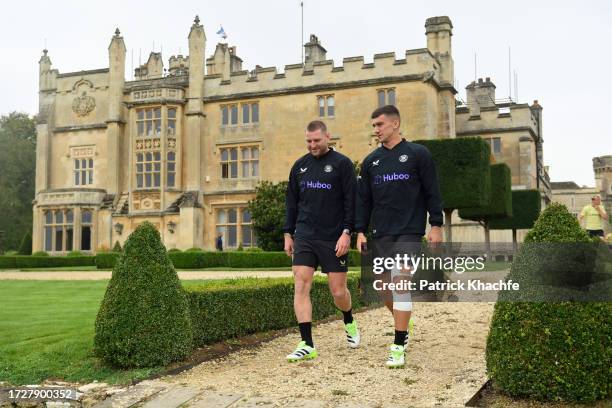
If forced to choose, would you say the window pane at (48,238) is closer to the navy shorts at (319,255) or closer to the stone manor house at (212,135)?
the stone manor house at (212,135)

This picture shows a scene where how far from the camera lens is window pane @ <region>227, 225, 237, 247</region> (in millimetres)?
32938

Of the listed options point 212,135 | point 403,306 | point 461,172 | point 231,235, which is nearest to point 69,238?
point 231,235

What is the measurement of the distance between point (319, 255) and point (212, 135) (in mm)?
28479

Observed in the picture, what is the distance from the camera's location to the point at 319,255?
236 inches

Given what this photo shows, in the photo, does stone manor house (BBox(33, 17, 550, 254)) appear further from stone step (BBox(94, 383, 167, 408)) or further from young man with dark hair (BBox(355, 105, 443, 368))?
stone step (BBox(94, 383, 167, 408))

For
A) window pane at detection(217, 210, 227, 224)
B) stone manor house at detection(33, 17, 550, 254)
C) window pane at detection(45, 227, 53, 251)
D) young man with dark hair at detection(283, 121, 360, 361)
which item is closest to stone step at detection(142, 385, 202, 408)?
young man with dark hair at detection(283, 121, 360, 361)

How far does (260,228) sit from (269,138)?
6.42 metres

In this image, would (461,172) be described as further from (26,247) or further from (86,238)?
(26,247)

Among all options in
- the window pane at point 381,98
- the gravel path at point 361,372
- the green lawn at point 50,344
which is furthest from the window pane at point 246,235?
the gravel path at point 361,372

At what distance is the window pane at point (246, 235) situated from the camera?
3262 cm

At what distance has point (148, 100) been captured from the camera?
Result: 33.6 m

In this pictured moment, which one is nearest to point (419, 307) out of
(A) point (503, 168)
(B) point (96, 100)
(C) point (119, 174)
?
(A) point (503, 168)

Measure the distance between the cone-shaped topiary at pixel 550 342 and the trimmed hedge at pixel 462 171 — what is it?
41.2 feet

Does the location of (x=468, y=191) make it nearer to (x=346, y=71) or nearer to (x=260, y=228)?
(x=260, y=228)
